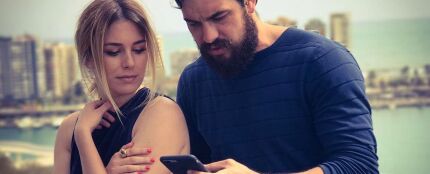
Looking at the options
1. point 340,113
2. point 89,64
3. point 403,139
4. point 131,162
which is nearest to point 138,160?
point 131,162

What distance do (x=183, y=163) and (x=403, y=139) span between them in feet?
48.5

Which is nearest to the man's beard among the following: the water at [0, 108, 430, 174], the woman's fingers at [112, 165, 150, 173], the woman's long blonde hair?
the woman's long blonde hair

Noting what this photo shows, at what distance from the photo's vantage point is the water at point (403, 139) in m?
13.8

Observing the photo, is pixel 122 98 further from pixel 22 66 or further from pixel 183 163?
pixel 22 66

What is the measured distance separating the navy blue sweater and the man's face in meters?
0.07

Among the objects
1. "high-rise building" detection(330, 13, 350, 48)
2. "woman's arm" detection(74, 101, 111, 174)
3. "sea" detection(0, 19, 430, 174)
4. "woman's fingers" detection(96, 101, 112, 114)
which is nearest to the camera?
"woman's arm" detection(74, 101, 111, 174)

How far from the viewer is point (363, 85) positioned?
1868mm

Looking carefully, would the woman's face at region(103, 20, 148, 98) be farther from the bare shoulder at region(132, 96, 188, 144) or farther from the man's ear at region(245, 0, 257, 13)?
the man's ear at region(245, 0, 257, 13)

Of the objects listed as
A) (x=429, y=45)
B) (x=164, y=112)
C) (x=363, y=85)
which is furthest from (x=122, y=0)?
(x=429, y=45)

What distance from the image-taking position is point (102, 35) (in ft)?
6.06

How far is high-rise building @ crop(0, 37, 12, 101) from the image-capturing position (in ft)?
62.0

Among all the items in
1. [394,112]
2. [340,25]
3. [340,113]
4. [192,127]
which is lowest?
[394,112]

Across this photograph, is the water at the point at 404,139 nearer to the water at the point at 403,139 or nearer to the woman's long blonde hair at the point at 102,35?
the water at the point at 403,139

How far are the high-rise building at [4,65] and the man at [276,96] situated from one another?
17.6m
